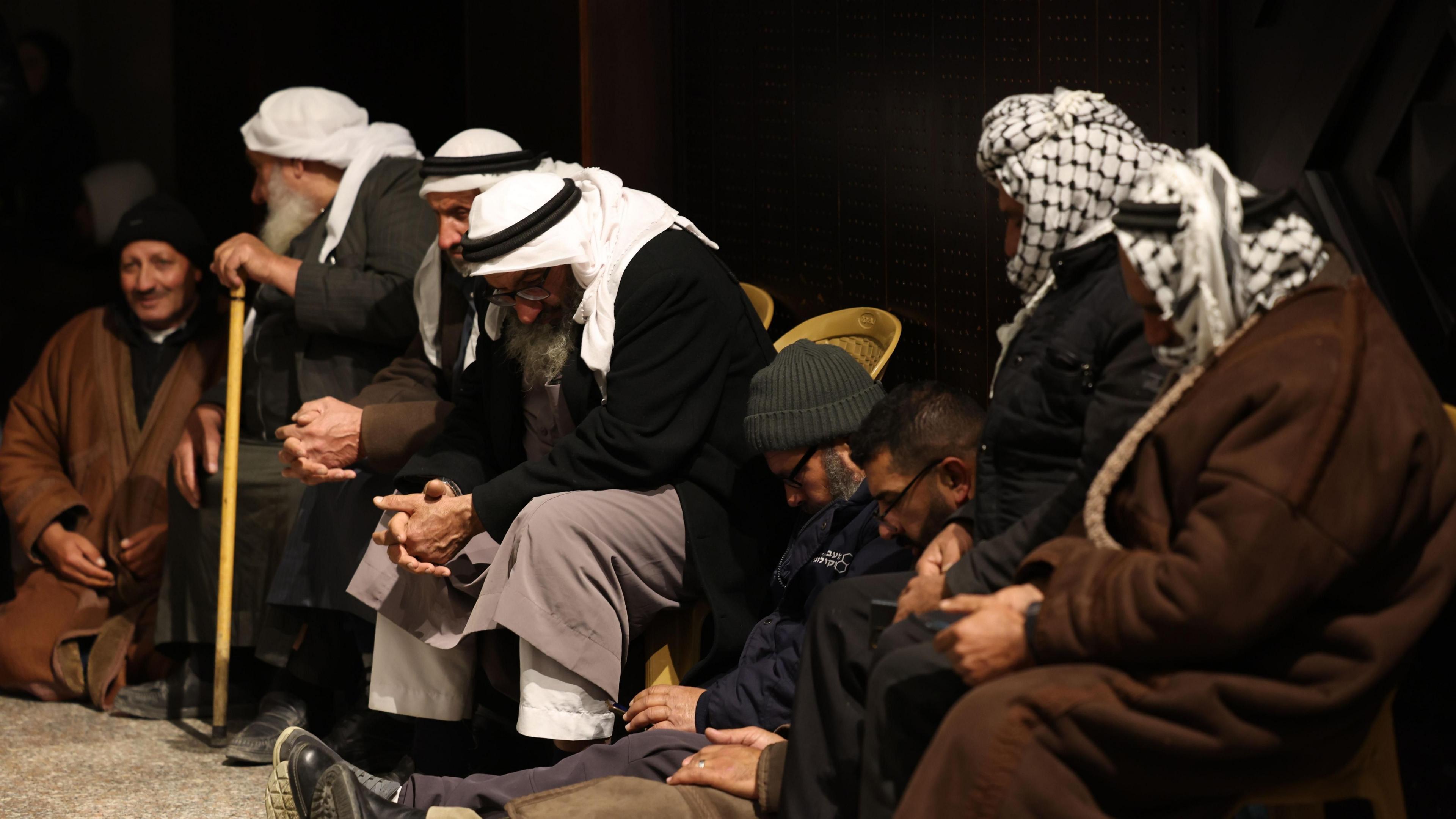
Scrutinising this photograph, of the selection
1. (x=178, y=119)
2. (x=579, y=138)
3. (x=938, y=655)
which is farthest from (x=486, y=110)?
(x=938, y=655)

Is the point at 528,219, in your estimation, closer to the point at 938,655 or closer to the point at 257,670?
the point at 938,655

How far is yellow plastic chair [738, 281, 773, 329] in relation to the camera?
444 centimetres

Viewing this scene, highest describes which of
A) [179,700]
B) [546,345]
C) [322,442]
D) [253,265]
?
[546,345]

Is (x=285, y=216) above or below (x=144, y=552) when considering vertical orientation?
above

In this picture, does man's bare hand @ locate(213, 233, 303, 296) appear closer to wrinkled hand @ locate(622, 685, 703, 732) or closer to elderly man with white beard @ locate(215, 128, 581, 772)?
elderly man with white beard @ locate(215, 128, 581, 772)

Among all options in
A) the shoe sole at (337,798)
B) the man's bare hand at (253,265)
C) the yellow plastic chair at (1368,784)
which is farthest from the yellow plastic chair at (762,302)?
the yellow plastic chair at (1368,784)

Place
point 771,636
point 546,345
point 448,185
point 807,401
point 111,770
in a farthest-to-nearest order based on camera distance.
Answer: point 448,185
point 111,770
point 546,345
point 807,401
point 771,636

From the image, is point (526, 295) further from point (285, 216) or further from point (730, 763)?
point (285, 216)

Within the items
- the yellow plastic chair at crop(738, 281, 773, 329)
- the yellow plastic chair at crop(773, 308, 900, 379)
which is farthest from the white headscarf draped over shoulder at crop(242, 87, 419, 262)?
the yellow plastic chair at crop(773, 308, 900, 379)

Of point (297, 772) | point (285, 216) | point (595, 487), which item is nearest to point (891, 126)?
point (595, 487)

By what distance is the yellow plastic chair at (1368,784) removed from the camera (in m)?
2.21

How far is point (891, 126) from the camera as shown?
4.23m

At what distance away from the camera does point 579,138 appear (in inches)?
217

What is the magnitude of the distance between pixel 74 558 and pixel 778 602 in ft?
9.17
